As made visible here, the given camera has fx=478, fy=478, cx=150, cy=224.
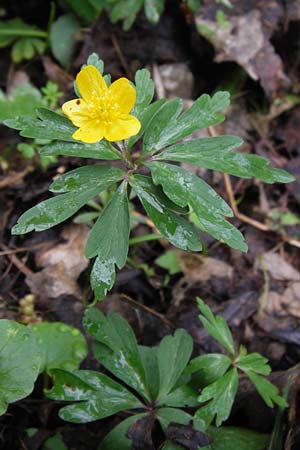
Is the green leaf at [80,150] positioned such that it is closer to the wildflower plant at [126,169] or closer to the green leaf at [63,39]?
the wildflower plant at [126,169]

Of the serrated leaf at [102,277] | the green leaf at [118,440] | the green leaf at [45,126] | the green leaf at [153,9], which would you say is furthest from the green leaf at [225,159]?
the green leaf at [153,9]

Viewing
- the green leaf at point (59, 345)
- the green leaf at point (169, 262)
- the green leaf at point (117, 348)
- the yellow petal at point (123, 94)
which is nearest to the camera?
the yellow petal at point (123, 94)

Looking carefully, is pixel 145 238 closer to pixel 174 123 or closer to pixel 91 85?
pixel 174 123

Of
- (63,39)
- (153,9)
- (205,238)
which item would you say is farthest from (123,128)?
(63,39)

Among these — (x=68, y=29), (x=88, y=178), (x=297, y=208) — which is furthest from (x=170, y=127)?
(x=68, y=29)

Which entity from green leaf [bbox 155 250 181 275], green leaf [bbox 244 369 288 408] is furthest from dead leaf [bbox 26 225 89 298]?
green leaf [bbox 244 369 288 408]
